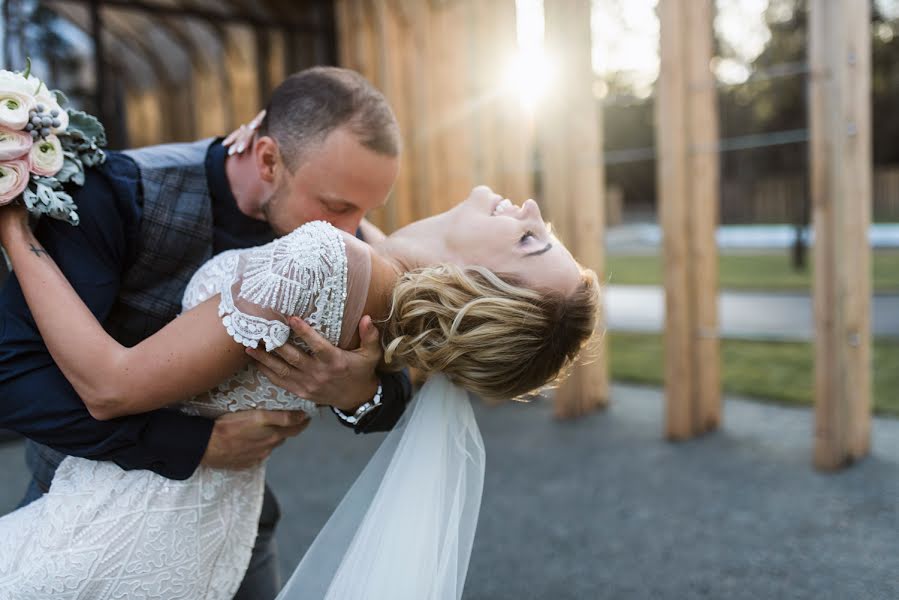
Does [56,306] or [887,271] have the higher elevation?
[56,306]

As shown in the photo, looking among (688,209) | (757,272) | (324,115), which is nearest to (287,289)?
(324,115)

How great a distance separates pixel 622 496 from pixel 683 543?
0.60 m

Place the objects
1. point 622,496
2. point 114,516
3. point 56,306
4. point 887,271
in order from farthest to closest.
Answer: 1. point 887,271
2. point 622,496
3. point 114,516
4. point 56,306

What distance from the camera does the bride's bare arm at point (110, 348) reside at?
54.9 inches

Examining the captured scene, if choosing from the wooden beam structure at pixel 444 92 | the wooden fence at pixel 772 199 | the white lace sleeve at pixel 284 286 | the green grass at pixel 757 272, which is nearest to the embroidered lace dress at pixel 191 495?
the white lace sleeve at pixel 284 286

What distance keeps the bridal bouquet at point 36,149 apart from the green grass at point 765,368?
5.05 meters

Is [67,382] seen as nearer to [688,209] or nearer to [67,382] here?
[67,382]

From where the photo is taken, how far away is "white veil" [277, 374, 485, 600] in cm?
162

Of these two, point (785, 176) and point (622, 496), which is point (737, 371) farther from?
point (785, 176)

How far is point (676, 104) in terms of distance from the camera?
458cm

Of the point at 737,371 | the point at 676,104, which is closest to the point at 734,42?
the point at 737,371

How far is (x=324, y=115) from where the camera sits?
1787 mm

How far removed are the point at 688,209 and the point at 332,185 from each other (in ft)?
11.1

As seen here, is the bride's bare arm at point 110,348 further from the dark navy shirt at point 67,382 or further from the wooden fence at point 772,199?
the wooden fence at point 772,199
